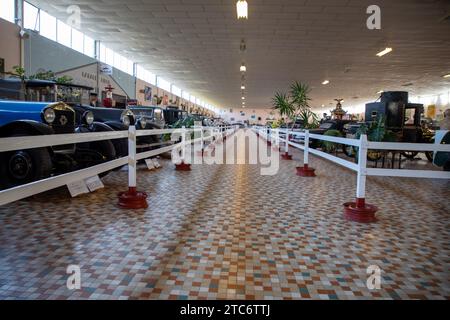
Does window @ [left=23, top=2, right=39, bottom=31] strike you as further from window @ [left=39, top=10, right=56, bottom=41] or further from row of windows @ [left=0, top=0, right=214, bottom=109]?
window @ [left=39, top=10, right=56, bottom=41]

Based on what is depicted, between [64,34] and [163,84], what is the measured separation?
52.8 feet

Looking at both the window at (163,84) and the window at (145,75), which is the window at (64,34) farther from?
the window at (163,84)

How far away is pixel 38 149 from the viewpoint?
140 inches

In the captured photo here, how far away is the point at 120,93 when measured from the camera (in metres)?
19.3

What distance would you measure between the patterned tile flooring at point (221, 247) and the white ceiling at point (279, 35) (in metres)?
6.88

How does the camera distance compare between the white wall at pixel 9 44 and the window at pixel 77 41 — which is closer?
the white wall at pixel 9 44

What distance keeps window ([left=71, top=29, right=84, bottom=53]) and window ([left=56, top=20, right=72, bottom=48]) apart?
0.83 feet

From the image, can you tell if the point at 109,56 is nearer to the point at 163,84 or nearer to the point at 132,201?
the point at 163,84

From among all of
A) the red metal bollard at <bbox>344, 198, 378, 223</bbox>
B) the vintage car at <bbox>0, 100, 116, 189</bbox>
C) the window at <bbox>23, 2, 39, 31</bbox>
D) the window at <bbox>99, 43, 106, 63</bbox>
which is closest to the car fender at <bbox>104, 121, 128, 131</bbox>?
the vintage car at <bbox>0, 100, 116, 189</bbox>

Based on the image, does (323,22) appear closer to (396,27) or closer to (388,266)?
(396,27)

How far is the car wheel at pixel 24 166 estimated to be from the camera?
11.7 ft

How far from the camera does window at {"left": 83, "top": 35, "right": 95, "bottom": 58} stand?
1480 centimetres

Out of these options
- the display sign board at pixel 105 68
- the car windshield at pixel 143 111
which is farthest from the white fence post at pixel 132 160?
the display sign board at pixel 105 68

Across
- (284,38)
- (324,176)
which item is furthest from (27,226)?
(284,38)
